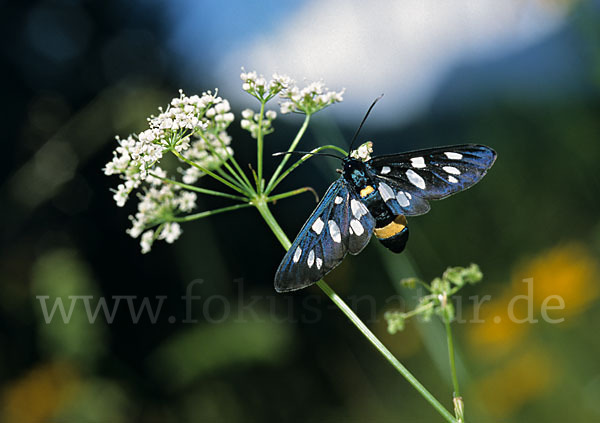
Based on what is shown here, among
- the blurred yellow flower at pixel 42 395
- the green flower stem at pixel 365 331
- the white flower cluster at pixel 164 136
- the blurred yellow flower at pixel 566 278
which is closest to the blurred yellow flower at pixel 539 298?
the blurred yellow flower at pixel 566 278

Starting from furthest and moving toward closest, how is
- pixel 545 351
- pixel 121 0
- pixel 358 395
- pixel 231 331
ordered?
pixel 121 0 < pixel 358 395 < pixel 231 331 < pixel 545 351

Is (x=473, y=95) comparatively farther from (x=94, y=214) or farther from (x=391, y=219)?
(x=391, y=219)

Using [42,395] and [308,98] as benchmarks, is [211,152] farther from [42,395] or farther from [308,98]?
[42,395]

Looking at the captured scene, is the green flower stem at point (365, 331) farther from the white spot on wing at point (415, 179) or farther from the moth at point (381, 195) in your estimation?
the white spot on wing at point (415, 179)

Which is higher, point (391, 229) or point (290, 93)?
point (290, 93)

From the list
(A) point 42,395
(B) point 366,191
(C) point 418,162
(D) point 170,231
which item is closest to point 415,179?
(C) point 418,162

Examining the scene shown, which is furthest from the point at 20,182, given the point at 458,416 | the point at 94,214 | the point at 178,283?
the point at 458,416
